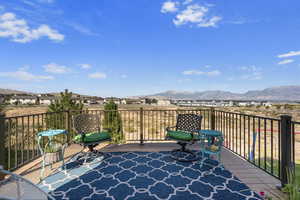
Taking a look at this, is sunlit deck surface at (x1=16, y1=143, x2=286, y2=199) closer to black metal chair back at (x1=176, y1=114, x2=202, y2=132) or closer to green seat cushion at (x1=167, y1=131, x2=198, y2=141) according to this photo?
black metal chair back at (x1=176, y1=114, x2=202, y2=132)

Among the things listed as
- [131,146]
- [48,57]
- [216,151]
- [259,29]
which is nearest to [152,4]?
[131,146]

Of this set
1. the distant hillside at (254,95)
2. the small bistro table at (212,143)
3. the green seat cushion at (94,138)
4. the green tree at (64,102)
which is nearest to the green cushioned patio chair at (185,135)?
the small bistro table at (212,143)

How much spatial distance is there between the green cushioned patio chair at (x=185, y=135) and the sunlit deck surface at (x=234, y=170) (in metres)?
0.44

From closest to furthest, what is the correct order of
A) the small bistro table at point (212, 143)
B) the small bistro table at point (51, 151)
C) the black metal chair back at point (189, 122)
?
the small bistro table at point (51, 151), the small bistro table at point (212, 143), the black metal chair back at point (189, 122)

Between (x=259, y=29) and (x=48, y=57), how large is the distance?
16150 mm

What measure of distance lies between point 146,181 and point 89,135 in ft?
5.49

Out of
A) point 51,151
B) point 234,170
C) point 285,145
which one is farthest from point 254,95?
point 51,151

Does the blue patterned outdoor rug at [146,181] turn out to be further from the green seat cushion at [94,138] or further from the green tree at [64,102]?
the green tree at [64,102]

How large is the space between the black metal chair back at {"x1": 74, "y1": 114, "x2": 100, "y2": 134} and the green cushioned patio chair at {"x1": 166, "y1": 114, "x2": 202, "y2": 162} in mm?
1851

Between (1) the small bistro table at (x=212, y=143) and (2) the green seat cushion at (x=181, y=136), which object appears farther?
(2) the green seat cushion at (x=181, y=136)

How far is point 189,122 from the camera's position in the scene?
3984 millimetres

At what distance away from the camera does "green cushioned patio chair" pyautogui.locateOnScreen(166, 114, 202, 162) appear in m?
3.31

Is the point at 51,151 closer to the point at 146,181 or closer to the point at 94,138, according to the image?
the point at 94,138

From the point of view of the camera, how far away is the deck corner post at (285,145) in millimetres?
2031
